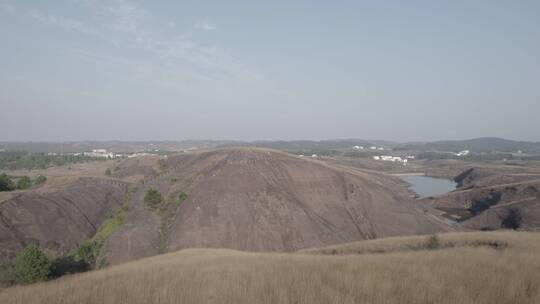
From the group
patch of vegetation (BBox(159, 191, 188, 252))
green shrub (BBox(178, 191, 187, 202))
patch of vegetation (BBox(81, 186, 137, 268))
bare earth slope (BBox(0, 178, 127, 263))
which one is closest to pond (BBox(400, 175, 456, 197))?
green shrub (BBox(178, 191, 187, 202))

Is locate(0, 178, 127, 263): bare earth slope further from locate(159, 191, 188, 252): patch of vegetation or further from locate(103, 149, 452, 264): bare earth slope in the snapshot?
locate(159, 191, 188, 252): patch of vegetation

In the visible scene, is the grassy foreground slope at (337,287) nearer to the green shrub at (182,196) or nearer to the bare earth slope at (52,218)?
the bare earth slope at (52,218)

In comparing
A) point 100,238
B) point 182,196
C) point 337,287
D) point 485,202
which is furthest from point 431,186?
point 337,287

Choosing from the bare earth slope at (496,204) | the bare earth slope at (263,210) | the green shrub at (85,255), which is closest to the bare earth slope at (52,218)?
the green shrub at (85,255)

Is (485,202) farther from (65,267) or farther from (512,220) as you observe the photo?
(65,267)

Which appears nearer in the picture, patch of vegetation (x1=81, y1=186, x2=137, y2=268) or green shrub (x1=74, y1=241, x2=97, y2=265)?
green shrub (x1=74, y1=241, x2=97, y2=265)

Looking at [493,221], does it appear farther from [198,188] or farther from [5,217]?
[5,217]
